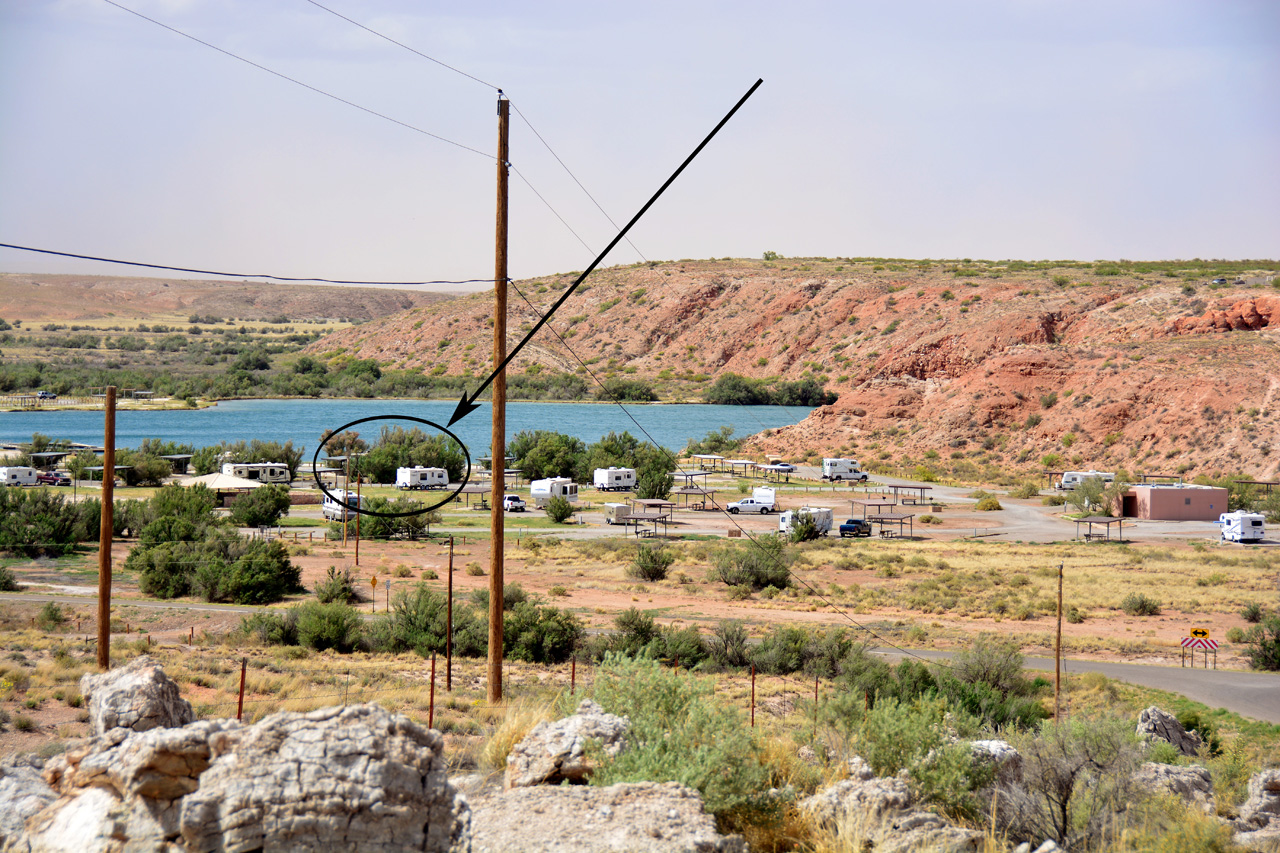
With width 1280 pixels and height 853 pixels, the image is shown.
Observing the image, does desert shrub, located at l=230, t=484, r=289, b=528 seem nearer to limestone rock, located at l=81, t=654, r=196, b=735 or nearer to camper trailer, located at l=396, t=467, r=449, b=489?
camper trailer, located at l=396, t=467, r=449, b=489

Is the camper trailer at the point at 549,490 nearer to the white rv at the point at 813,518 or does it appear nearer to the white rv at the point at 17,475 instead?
the white rv at the point at 813,518

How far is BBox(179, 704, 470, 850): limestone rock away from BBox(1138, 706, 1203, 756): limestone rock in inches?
528

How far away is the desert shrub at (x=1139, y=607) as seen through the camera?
3195 centimetres

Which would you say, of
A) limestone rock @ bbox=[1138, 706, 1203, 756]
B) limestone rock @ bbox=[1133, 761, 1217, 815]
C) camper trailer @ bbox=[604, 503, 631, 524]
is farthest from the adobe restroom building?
limestone rock @ bbox=[1133, 761, 1217, 815]

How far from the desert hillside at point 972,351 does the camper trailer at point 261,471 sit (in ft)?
106

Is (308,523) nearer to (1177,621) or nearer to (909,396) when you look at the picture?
(1177,621)

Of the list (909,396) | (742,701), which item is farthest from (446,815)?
(909,396)

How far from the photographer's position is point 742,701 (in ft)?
60.3

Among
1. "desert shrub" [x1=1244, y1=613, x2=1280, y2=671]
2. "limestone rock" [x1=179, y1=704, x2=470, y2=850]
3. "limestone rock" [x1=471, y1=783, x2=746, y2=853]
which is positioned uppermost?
"limestone rock" [x1=179, y1=704, x2=470, y2=850]

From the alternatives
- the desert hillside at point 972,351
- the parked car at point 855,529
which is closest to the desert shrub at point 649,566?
the parked car at point 855,529

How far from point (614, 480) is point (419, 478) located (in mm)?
14113

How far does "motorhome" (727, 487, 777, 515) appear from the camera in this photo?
58469mm

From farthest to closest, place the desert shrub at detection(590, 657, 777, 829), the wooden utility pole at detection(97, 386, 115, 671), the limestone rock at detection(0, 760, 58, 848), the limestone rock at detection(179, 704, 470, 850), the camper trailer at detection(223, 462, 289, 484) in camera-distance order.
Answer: the camper trailer at detection(223, 462, 289, 484), the wooden utility pole at detection(97, 386, 115, 671), the desert shrub at detection(590, 657, 777, 829), the limestone rock at detection(0, 760, 58, 848), the limestone rock at detection(179, 704, 470, 850)

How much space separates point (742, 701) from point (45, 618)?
18.4 m
